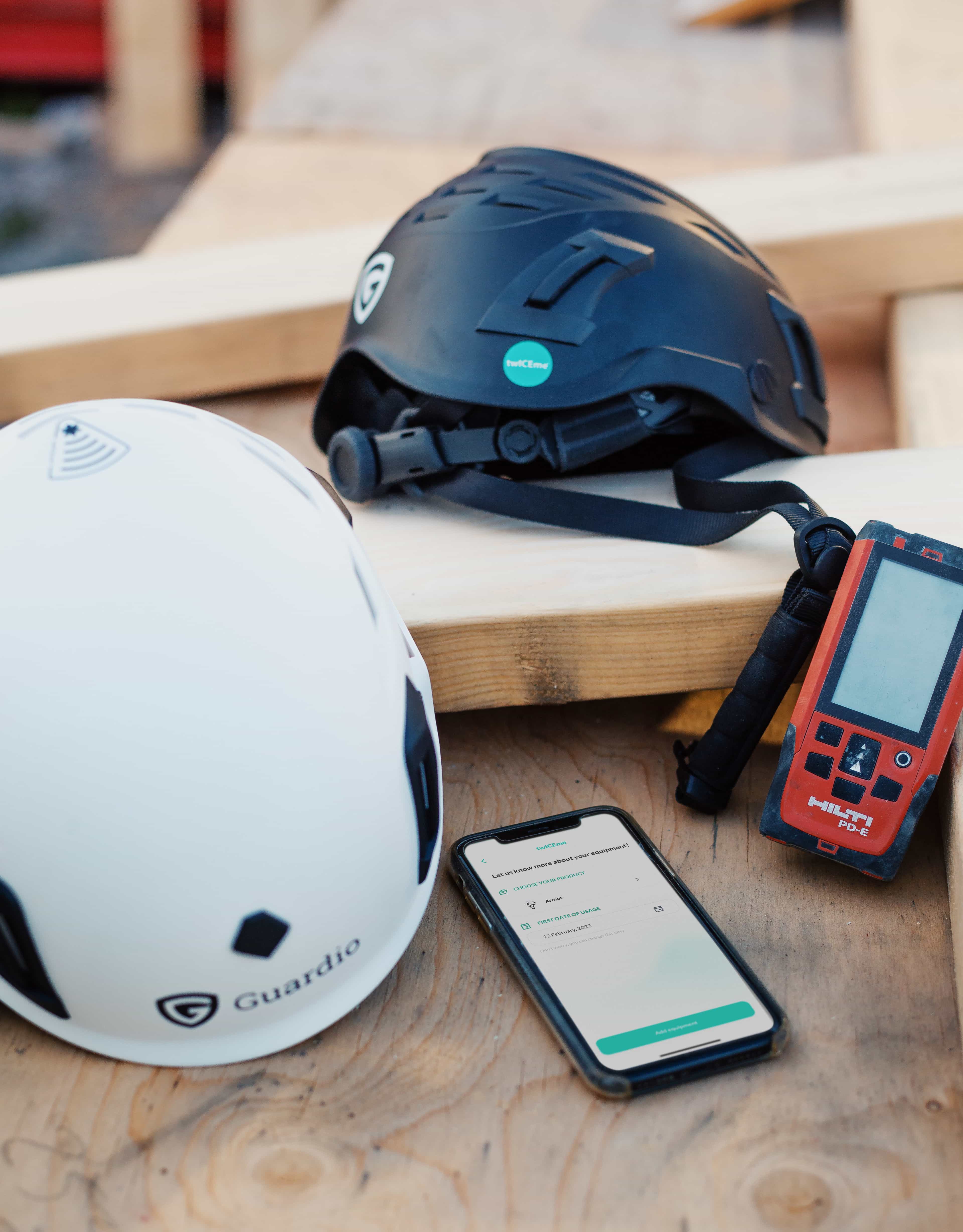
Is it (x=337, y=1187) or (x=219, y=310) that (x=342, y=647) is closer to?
(x=337, y=1187)

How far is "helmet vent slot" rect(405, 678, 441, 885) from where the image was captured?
91 cm

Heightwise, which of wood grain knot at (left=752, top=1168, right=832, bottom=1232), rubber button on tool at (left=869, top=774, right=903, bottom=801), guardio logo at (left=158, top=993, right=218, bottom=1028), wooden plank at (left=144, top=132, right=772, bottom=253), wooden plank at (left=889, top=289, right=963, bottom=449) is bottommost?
wood grain knot at (left=752, top=1168, right=832, bottom=1232)

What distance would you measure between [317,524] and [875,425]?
119 cm

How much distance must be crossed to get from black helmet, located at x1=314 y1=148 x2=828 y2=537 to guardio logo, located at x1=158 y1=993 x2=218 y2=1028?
594 millimetres

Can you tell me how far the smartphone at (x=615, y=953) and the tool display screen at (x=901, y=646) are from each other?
9.4 inches

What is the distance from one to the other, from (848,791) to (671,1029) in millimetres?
263

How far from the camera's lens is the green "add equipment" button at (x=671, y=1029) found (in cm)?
89

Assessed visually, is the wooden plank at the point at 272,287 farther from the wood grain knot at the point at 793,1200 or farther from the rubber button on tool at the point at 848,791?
the wood grain knot at the point at 793,1200

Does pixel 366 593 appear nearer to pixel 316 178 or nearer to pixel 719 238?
pixel 719 238

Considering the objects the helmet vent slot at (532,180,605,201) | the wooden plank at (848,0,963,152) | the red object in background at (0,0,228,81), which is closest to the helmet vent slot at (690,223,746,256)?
the helmet vent slot at (532,180,605,201)

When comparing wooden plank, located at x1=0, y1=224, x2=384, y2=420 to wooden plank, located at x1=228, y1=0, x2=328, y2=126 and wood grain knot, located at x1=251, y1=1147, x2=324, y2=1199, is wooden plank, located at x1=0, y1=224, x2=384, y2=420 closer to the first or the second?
wood grain knot, located at x1=251, y1=1147, x2=324, y2=1199

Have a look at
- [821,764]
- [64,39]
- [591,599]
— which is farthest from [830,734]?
[64,39]

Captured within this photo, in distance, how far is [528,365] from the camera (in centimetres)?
119

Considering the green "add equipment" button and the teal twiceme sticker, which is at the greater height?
the teal twiceme sticker
